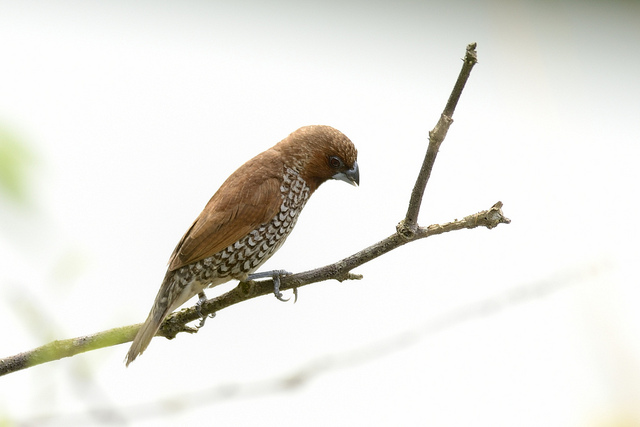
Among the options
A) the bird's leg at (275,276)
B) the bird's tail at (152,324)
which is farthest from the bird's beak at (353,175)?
the bird's tail at (152,324)

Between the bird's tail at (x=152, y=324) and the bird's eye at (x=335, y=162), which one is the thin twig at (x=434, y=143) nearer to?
the bird's tail at (x=152, y=324)

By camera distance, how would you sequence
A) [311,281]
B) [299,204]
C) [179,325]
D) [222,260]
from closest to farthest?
1. [311,281]
2. [179,325]
3. [222,260]
4. [299,204]

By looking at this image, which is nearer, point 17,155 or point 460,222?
point 17,155

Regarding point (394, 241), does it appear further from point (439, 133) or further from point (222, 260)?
point (222, 260)

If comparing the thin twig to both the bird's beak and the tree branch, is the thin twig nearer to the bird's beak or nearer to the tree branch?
the tree branch

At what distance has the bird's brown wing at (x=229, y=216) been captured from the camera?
11.0 ft

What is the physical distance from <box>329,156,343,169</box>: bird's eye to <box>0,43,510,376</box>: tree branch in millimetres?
974

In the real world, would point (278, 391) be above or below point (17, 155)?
below

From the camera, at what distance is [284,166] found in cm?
378

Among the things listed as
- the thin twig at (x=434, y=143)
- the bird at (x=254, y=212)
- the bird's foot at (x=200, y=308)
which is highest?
the thin twig at (x=434, y=143)

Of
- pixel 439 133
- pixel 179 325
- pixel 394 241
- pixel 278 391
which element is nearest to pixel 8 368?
pixel 179 325

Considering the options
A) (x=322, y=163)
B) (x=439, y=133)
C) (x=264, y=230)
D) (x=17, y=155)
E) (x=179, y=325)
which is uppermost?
(x=17, y=155)

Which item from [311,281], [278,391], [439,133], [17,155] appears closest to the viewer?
[17,155]

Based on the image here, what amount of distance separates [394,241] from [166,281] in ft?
4.51
